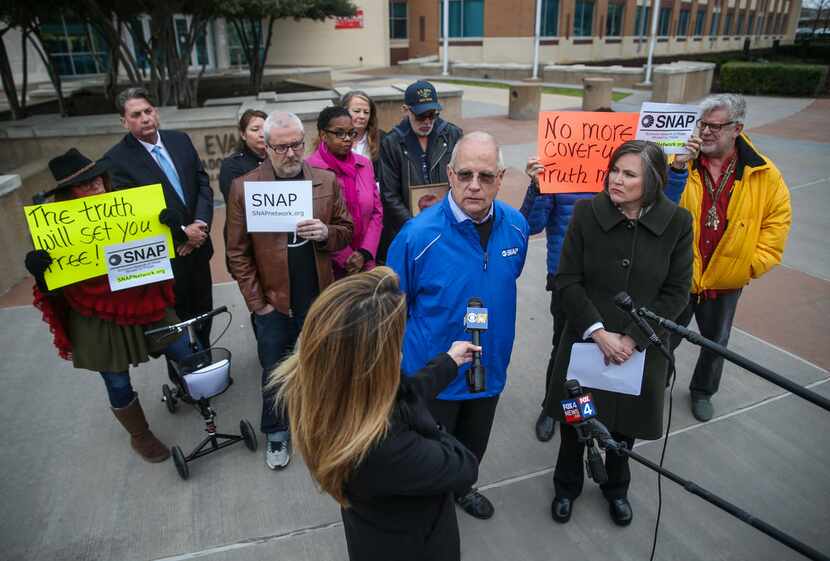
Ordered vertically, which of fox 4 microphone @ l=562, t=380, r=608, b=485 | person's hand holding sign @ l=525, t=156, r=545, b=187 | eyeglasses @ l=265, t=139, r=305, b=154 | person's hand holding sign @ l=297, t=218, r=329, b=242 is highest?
eyeglasses @ l=265, t=139, r=305, b=154

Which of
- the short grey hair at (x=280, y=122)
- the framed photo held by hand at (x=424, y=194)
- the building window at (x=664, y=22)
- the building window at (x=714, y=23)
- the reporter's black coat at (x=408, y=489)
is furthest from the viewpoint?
the building window at (x=714, y=23)

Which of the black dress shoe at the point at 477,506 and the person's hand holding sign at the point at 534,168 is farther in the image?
the person's hand holding sign at the point at 534,168

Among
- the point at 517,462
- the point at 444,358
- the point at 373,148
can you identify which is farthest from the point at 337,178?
the point at 517,462

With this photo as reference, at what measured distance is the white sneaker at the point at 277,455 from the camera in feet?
11.2

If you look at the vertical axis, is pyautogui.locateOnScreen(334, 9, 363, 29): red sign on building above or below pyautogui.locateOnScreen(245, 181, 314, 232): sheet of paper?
above

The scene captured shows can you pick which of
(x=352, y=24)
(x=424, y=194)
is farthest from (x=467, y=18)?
(x=424, y=194)

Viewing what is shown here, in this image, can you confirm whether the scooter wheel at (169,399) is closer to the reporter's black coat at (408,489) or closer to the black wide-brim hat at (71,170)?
the black wide-brim hat at (71,170)

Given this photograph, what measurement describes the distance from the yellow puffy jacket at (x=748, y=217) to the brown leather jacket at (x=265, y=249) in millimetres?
2328

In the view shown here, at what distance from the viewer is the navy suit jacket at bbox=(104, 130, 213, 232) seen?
3.74m

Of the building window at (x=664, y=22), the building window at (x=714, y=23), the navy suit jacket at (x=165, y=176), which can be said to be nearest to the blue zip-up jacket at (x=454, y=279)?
the navy suit jacket at (x=165, y=176)

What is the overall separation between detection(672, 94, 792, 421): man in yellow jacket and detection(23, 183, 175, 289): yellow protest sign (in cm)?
337

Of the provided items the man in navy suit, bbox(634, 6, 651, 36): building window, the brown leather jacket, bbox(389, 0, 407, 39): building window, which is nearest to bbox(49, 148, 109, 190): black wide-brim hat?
the man in navy suit

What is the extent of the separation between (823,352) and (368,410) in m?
4.74

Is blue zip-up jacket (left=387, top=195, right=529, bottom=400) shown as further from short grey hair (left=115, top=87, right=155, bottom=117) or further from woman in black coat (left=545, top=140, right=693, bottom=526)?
short grey hair (left=115, top=87, right=155, bottom=117)
